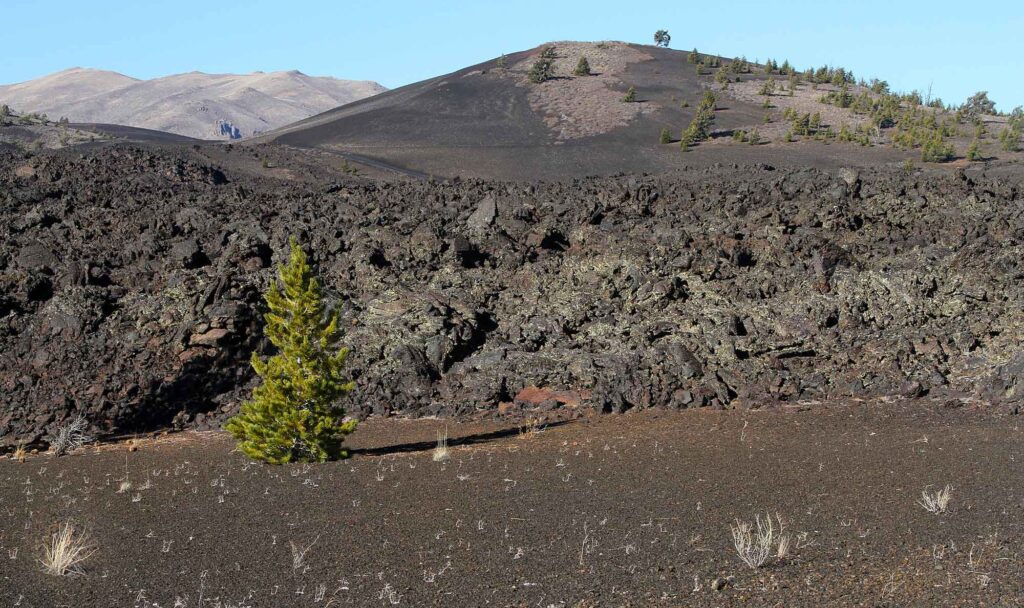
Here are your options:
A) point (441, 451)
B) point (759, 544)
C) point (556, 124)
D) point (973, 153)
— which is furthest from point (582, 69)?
point (759, 544)

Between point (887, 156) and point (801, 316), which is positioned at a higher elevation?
point (887, 156)

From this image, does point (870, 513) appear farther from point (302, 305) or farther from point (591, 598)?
point (302, 305)

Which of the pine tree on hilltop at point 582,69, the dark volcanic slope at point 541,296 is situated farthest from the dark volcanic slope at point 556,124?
the dark volcanic slope at point 541,296

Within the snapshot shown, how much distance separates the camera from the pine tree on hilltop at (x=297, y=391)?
1298 cm

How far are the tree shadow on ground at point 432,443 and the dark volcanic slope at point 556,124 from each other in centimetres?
3099

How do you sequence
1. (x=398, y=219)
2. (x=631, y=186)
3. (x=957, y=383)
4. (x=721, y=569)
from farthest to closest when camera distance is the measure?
1. (x=631, y=186)
2. (x=398, y=219)
3. (x=957, y=383)
4. (x=721, y=569)

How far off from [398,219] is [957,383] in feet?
45.7

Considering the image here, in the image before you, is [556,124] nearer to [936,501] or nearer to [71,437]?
[71,437]

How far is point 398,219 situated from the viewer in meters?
24.8

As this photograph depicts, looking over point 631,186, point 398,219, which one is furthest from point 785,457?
point 631,186

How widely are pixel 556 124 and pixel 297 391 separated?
48.0 m

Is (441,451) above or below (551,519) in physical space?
below

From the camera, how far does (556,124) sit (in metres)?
59.1

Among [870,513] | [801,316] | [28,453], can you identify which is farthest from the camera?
[801,316]
